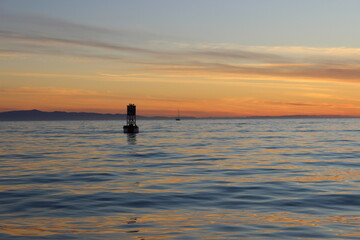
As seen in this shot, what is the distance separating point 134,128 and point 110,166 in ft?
210

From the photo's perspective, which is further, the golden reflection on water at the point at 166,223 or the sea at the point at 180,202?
the sea at the point at 180,202

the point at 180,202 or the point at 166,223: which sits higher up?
the point at 166,223

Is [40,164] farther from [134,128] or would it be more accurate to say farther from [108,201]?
[134,128]

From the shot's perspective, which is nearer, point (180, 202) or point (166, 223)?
point (166, 223)

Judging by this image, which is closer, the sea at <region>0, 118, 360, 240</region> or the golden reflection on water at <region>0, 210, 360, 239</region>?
the golden reflection on water at <region>0, 210, 360, 239</region>

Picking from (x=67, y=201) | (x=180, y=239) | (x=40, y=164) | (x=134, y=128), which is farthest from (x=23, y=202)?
(x=134, y=128)

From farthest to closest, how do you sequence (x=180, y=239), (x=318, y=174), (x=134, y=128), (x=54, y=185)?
(x=134, y=128)
(x=318, y=174)
(x=54, y=185)
(x=180, y=239)

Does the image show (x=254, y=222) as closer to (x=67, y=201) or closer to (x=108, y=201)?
(x=108, y=201)

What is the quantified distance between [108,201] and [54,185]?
215 inches

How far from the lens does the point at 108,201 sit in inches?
655

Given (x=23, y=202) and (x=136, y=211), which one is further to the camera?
(x=23, y=202)

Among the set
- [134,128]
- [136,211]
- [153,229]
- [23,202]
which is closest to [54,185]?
[23,202]

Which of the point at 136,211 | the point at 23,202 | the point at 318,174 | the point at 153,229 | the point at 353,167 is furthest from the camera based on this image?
the point at 353,167

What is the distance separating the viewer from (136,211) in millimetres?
14742
